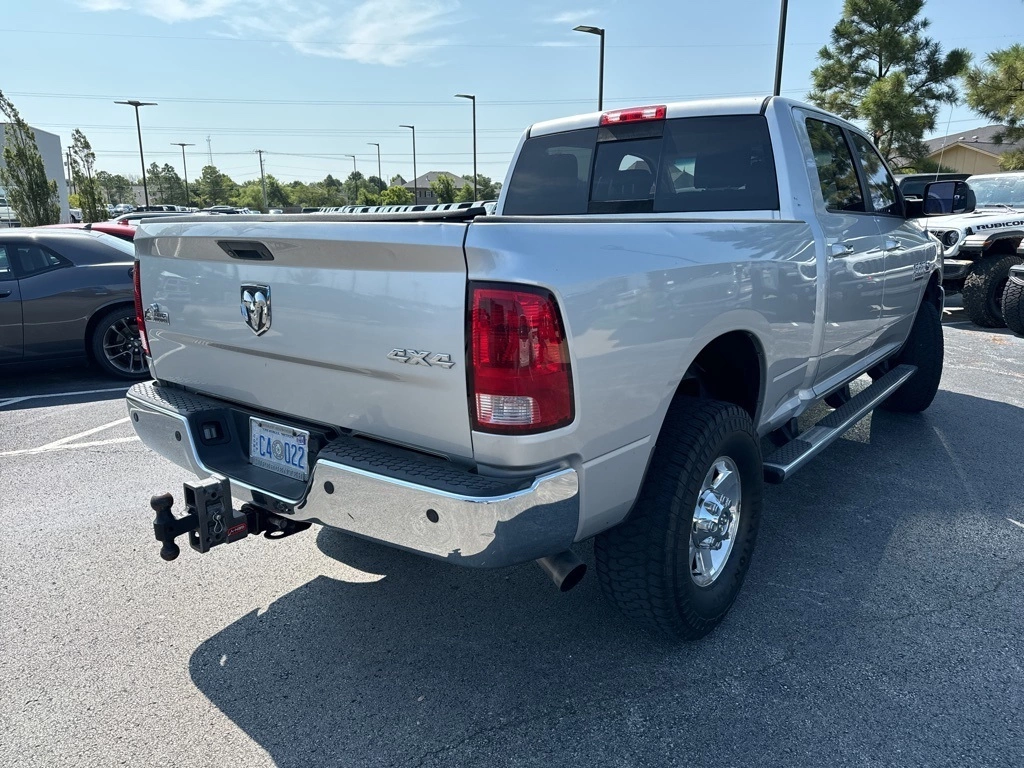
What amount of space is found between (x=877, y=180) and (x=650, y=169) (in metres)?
1.65

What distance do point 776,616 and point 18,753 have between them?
2.62 metres

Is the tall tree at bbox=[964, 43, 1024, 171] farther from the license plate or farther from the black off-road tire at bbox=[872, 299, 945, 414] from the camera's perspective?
the license plate

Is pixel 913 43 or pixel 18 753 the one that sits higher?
pixel 913 43

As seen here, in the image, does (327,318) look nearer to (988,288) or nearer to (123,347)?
(123,347)

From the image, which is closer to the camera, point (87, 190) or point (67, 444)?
point (67, 444)

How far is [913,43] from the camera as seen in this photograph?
2552 centimetres

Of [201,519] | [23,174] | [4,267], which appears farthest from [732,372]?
[23,174]

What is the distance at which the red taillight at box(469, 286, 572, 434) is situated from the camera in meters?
1.97

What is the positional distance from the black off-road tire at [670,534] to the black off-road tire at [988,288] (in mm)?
8807

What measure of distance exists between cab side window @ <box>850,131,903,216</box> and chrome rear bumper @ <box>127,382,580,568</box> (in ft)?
10.9

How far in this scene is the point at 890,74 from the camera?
25250 mm

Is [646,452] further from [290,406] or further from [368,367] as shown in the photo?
[290,406]

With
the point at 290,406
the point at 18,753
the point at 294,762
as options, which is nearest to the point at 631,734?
the point at 294,762

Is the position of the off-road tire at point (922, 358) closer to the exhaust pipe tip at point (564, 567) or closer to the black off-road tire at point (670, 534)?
the black off-road tire at point (670, 534)
